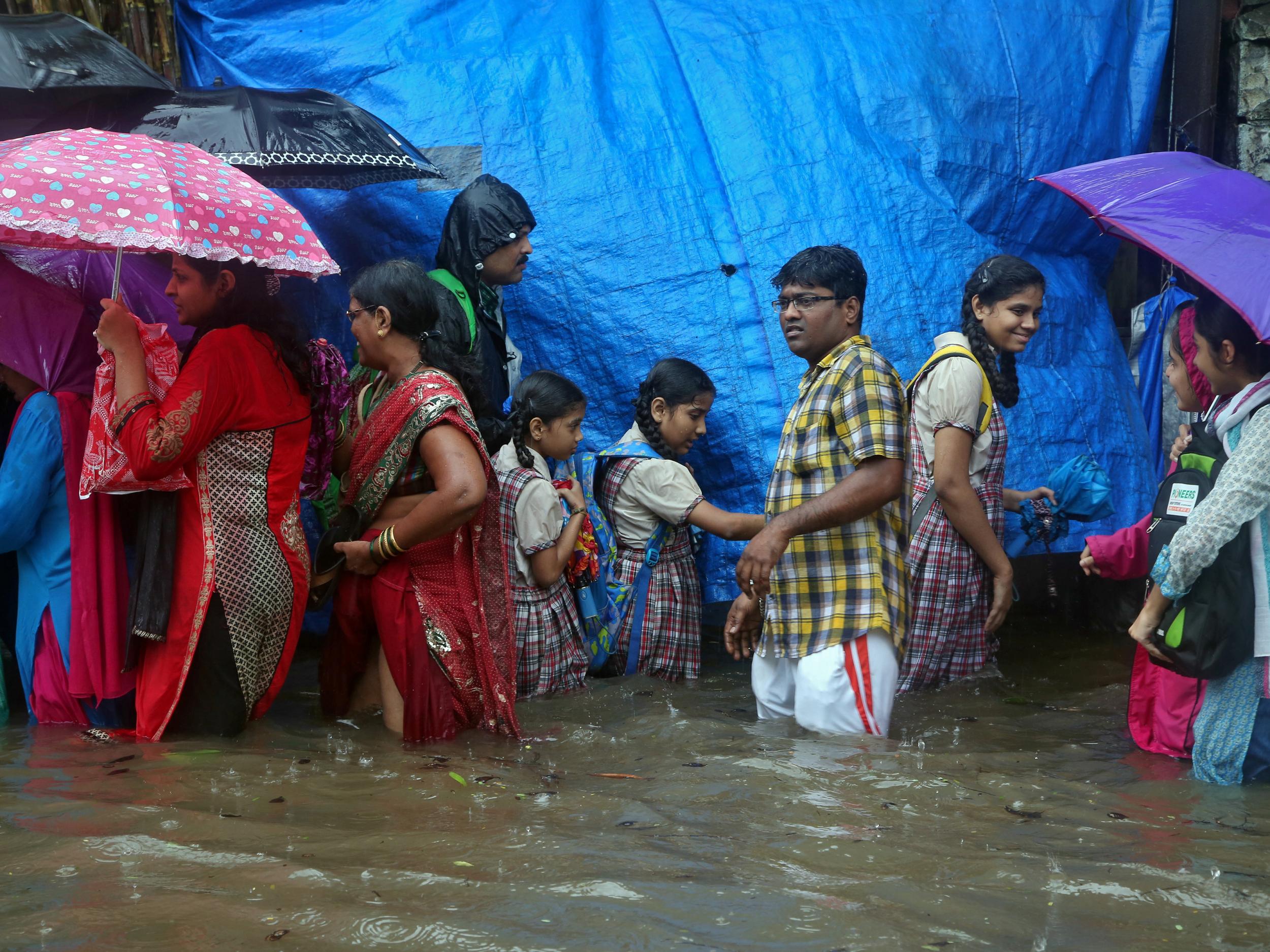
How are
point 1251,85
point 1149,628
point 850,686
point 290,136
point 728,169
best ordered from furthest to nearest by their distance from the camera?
point 1251,85, point 728,169, point 290,136, point 850,686, point 1149,628

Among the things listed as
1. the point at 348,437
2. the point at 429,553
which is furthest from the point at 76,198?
the point at 429,553

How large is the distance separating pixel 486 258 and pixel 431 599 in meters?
1.59

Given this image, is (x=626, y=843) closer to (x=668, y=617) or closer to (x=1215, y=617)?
(x=1215, y=617)

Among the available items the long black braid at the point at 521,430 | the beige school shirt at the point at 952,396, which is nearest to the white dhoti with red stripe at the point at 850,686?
the beige school shirt at the point at 952,396

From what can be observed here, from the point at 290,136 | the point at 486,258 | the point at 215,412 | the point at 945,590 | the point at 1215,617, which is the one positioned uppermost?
the point at 290,136

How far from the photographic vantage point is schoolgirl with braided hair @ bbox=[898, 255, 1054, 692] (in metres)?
3.98

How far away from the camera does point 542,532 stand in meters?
4.37

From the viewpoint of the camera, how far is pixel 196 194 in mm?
3090

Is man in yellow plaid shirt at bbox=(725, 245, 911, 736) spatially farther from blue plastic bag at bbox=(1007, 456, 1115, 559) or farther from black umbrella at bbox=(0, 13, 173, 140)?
black umbrella at bbox=(0, 13, 173, 140)

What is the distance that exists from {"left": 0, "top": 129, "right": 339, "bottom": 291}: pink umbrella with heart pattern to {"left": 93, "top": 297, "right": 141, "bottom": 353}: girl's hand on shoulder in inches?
7.1

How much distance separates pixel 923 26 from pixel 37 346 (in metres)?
3.99

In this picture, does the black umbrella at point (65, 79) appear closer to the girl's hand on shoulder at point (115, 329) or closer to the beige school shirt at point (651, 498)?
the girl's hand on shoulder at point (115, 329)

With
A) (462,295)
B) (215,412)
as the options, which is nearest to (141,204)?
(215,412)

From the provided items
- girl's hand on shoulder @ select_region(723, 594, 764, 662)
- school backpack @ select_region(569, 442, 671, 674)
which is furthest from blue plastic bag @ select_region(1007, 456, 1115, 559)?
girl's hand on shoulder @ select_region(723, 594, 764, 662)
